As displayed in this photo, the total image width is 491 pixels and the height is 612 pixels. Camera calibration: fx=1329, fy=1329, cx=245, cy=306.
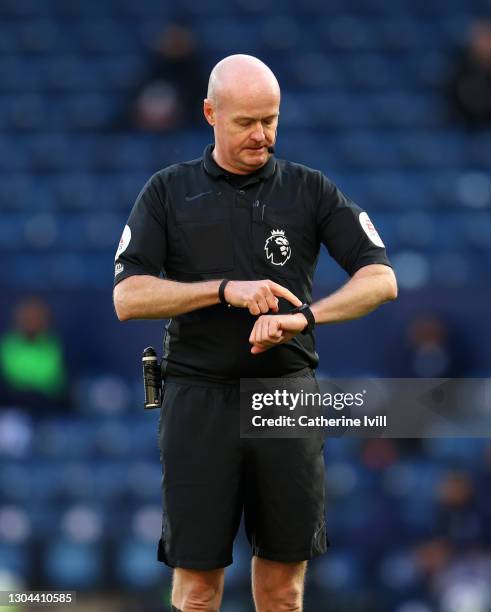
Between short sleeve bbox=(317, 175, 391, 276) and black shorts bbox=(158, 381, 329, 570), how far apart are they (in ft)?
1.75

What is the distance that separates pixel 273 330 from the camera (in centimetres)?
358

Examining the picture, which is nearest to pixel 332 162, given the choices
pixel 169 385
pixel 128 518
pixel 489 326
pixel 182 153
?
pixel 182 153

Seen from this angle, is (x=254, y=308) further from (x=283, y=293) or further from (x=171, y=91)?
(x=171, y=91)

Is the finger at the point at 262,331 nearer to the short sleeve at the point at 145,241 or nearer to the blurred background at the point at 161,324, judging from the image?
the short sleeve at the point at 145,241

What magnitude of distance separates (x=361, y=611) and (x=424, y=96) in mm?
5165

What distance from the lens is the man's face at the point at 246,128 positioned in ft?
12.3

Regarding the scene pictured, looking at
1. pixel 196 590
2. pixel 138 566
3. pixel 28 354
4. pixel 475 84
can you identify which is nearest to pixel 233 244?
pixel 196 590

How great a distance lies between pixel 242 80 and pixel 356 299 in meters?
0.70

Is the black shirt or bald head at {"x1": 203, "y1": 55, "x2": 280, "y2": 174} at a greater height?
bald head at {"x1": 203, "y1": 55, "x2": 280, "y2": 174}

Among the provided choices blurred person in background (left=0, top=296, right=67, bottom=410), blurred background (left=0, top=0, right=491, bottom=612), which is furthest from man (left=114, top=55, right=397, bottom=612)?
blurred person in background (left=0, top=296, right=67, bottom=410)

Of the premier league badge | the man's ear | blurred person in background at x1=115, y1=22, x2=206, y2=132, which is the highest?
blurred person in background at x1=115, y1=22, x2=206, y2=132

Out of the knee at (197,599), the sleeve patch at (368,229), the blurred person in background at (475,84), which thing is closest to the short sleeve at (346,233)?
the sleeve patch at (368,229)

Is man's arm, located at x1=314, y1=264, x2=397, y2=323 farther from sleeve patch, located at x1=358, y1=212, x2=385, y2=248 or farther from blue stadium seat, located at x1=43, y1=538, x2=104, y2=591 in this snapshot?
blue stadium seat, located at x1=43, y1=538, x2=104, y2=591

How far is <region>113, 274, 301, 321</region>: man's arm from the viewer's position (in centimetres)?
362
